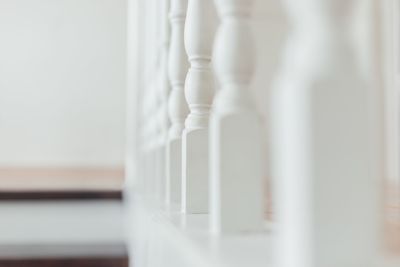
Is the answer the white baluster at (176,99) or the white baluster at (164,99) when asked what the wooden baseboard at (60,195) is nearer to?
the white baluster at (164,99)

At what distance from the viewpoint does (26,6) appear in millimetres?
3766

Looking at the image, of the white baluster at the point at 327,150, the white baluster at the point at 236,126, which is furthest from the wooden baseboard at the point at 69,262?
the white baluster at the point at 327,150

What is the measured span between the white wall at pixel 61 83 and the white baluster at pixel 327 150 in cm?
348

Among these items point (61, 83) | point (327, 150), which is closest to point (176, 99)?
point (327, 150)

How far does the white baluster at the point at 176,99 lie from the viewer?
914mm

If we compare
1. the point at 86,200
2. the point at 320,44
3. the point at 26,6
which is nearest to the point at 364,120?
the point at 320,44

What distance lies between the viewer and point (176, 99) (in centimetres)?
92

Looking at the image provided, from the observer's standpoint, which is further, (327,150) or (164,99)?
(164,99)

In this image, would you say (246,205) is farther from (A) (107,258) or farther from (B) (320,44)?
(A) (107,258)

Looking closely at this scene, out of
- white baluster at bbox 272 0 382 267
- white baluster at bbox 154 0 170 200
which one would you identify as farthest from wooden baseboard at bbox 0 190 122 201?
white baluster at bbox 272 0 382 267

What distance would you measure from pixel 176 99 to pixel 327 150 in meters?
0.62

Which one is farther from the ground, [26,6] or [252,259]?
[26,6]

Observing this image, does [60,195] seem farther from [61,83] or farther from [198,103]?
[198,103]

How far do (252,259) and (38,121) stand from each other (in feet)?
11.4
